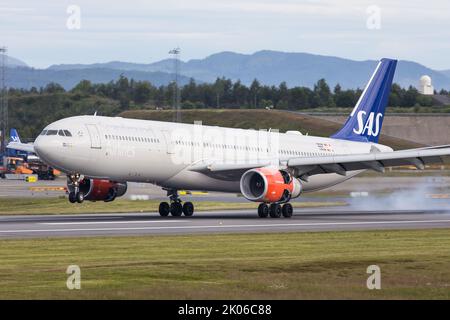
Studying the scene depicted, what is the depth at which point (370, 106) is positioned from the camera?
64.1 meters

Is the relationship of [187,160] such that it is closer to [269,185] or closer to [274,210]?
[269,185]

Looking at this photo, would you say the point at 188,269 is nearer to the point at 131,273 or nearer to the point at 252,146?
the point at 131,273

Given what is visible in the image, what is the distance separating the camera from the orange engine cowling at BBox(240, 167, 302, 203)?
2014 inches

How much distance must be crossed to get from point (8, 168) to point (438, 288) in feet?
399

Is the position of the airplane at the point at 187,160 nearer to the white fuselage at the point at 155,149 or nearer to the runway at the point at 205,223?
the white fuselage at the point at 155,149

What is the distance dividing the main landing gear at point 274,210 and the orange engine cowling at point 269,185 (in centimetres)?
90

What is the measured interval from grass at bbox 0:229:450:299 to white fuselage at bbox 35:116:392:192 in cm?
1020

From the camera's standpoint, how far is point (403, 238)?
38.9 m

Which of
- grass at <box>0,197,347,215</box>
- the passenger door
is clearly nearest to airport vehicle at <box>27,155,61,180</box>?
grass at <box>0,197,347,215</box>

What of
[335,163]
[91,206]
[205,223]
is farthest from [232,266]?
[91,206]

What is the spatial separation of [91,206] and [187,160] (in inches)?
542

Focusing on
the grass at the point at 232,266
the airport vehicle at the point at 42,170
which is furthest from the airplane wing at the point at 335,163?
the airport vehicle at the point at 42,170

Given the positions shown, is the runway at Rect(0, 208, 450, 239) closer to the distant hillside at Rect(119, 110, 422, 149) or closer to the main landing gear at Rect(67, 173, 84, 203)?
the main landing gear at Rect(67, 173, 84, 203)
